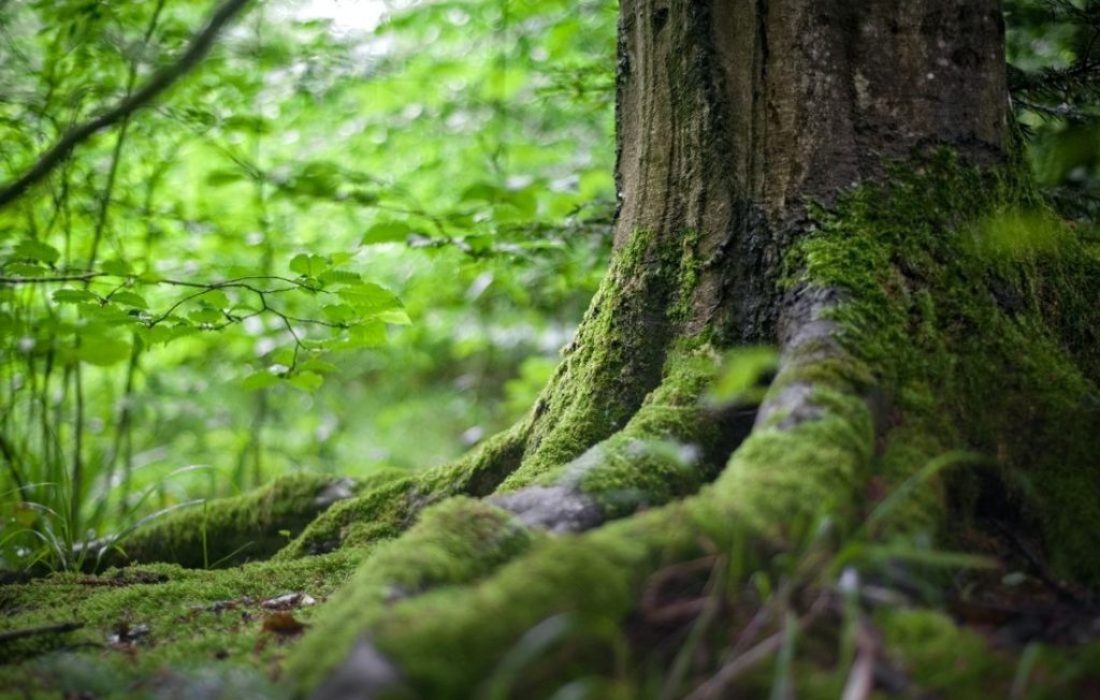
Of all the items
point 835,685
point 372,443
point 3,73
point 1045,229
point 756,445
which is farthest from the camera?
point 372,443

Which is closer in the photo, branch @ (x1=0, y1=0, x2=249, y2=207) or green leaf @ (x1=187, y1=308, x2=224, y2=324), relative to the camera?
branch @ (x1=0, y1=0, x2=249, y2=207)

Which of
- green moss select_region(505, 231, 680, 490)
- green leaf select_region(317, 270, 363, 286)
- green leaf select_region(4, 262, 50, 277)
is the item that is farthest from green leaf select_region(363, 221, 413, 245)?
green leaf select_region(4, 262, 50, 277)

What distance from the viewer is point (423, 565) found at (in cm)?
153

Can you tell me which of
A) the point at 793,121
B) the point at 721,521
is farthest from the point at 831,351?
the point at 793,121

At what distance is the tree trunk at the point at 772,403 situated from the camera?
1270 millimetres

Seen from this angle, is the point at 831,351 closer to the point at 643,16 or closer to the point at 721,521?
the point at 721,521

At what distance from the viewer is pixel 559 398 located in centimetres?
271

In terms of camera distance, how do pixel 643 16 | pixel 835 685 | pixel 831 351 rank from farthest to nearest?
pixel 643 16 → pixel 831 351 → pixel 835 685

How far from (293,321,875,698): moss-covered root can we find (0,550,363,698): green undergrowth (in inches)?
13.7

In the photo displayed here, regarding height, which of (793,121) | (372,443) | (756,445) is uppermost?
(793,121)

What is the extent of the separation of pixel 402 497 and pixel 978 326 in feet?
6.93

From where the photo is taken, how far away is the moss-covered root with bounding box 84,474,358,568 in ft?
11.5

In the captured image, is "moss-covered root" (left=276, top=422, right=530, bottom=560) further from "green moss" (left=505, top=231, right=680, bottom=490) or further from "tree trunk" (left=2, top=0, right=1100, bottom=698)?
"green moss" (left=505, top=231, right=680, bottom=490)

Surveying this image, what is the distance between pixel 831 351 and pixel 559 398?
1.06 m
